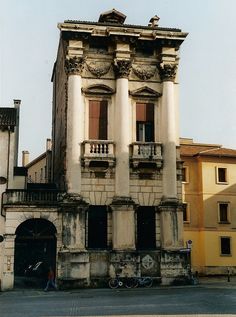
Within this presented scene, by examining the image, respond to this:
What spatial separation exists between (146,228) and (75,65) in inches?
446

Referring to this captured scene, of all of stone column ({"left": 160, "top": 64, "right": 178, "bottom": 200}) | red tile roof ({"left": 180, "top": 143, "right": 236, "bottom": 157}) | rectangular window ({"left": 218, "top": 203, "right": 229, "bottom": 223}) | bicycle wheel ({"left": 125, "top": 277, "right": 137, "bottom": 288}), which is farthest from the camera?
red tile roof ({"left": 180, "top": 143, "right": 236, "bottom": 157})

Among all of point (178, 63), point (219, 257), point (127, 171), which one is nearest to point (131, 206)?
point (127, 171)

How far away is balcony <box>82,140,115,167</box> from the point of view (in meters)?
31.0

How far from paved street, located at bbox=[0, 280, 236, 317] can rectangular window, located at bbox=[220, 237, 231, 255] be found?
1730 cm

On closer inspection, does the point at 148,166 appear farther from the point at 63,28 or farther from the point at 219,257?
the point at 219,257

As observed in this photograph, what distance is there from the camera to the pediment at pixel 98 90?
3216cm

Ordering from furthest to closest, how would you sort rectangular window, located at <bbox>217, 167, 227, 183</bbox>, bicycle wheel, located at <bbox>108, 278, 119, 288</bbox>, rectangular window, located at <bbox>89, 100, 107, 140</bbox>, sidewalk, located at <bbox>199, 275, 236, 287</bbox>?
rectangular window, located at <bbox>217, 167, 227, 183</bbox> → sidewalk, located at <bbox>199, 275, 236, 287</bbox> → rectangular window, located at <bbox>89, 100, 107, 140</bbox> → bicycle wheel, located at <bbox>108, 278, 119, 288</bbox>

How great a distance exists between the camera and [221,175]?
46.8 metres

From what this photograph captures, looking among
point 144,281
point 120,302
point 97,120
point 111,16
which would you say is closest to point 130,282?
point 144,281

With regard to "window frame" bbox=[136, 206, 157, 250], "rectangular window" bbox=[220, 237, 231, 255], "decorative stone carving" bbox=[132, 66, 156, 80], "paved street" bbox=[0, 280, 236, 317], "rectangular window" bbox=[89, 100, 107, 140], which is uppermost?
"decorative stone carving" bbox=[132, 66, 156, 80]

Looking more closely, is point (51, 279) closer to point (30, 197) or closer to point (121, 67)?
point (30, 197)

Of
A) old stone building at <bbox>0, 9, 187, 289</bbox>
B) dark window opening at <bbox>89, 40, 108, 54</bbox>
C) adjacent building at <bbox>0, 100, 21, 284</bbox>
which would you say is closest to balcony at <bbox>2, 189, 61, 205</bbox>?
old stone building at <bbox>0, 9, 187, 289</bbox>

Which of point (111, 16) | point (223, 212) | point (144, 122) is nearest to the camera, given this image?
point (144, 122)

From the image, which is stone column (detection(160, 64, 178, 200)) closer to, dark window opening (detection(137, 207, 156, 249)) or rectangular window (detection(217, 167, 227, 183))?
dark window opening (detection(137, 207, 156, 249))
